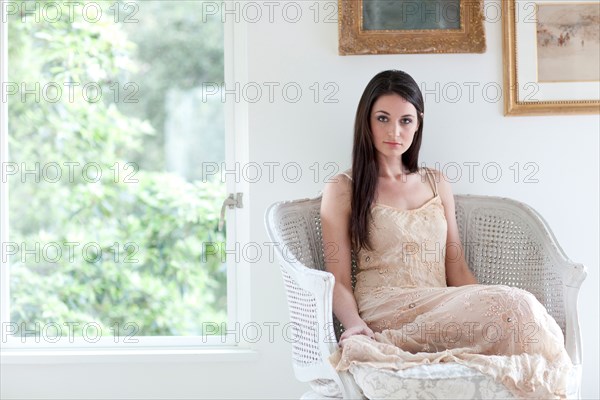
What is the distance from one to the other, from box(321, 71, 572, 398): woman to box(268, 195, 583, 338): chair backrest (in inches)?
4.2

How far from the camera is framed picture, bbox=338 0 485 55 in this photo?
9.95 feet

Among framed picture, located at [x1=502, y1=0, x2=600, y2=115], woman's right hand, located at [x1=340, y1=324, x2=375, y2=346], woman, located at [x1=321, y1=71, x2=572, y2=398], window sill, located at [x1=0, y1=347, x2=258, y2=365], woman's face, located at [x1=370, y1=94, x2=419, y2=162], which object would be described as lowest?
window sill, located at [x1=0, y1=347, x2=258, y2=365]

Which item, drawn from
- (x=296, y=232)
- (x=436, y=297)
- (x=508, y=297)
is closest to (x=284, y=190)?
(x=296, y=232)

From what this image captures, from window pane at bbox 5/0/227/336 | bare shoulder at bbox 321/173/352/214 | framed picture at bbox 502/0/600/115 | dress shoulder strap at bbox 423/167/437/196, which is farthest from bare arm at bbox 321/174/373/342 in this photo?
window pane at bbox 5/0/227/336

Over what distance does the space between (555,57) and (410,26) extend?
1.68 feet

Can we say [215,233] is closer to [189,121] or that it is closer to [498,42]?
[189,121]

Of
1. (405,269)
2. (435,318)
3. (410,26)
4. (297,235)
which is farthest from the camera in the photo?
(410,26)

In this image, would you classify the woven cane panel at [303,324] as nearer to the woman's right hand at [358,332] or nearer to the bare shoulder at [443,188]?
the woman's right hand at [358,332]

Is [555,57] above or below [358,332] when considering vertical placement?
above

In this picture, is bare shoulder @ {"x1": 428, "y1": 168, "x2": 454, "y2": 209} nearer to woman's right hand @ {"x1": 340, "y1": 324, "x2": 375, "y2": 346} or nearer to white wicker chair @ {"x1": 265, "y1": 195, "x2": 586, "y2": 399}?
white wicker chair @ {"x1": 265, "y1": 195, "x2": 586, "y2": 399}

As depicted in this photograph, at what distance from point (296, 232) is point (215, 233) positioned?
0.97 meters

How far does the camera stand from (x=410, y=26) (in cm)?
305

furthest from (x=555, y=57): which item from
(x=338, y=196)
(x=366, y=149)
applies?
(x=338, y=196)

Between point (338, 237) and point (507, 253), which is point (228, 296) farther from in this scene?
point (507, 253)
